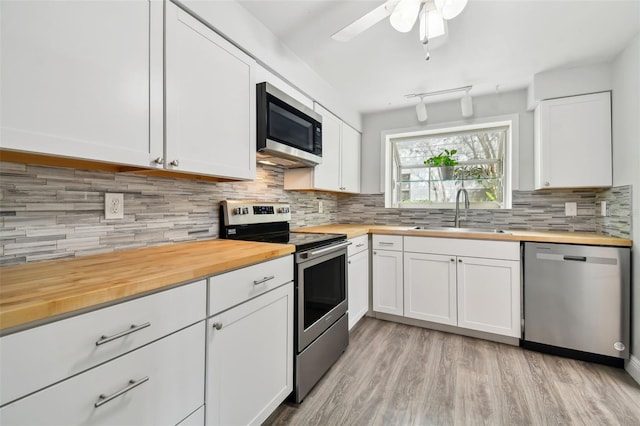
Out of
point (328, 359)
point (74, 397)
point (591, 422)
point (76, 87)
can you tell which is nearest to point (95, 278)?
point (74, 397)

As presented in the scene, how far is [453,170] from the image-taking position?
3139 millimetres

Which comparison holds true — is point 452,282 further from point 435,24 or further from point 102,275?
point 102,275

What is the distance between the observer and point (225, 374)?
1179 millimetres

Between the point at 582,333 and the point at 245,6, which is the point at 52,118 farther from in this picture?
the point at 582,333

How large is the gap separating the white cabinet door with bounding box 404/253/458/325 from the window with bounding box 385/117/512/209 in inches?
33.5

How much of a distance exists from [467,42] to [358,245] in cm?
173

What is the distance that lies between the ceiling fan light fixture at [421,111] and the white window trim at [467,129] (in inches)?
5.4

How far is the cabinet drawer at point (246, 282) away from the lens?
3.70ft

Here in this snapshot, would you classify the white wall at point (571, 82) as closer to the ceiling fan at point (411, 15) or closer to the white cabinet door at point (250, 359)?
the ceiling fan at point (411, 15)

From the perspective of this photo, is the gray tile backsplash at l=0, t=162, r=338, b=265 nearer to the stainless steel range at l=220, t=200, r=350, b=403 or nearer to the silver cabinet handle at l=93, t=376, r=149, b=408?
the stainless steel range at l=220, t=200, r=350, b=403

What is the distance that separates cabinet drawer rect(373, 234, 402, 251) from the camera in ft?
8.95

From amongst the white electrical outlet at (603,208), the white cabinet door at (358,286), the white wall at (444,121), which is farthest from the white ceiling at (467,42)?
the white cabinet door at (358,286)

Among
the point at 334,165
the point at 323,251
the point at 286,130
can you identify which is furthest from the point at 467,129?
the point at 323,251

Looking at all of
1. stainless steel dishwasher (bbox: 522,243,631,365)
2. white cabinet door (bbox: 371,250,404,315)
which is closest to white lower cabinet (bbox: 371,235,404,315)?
white cabinet door (bbox: 371,250,404,315)
